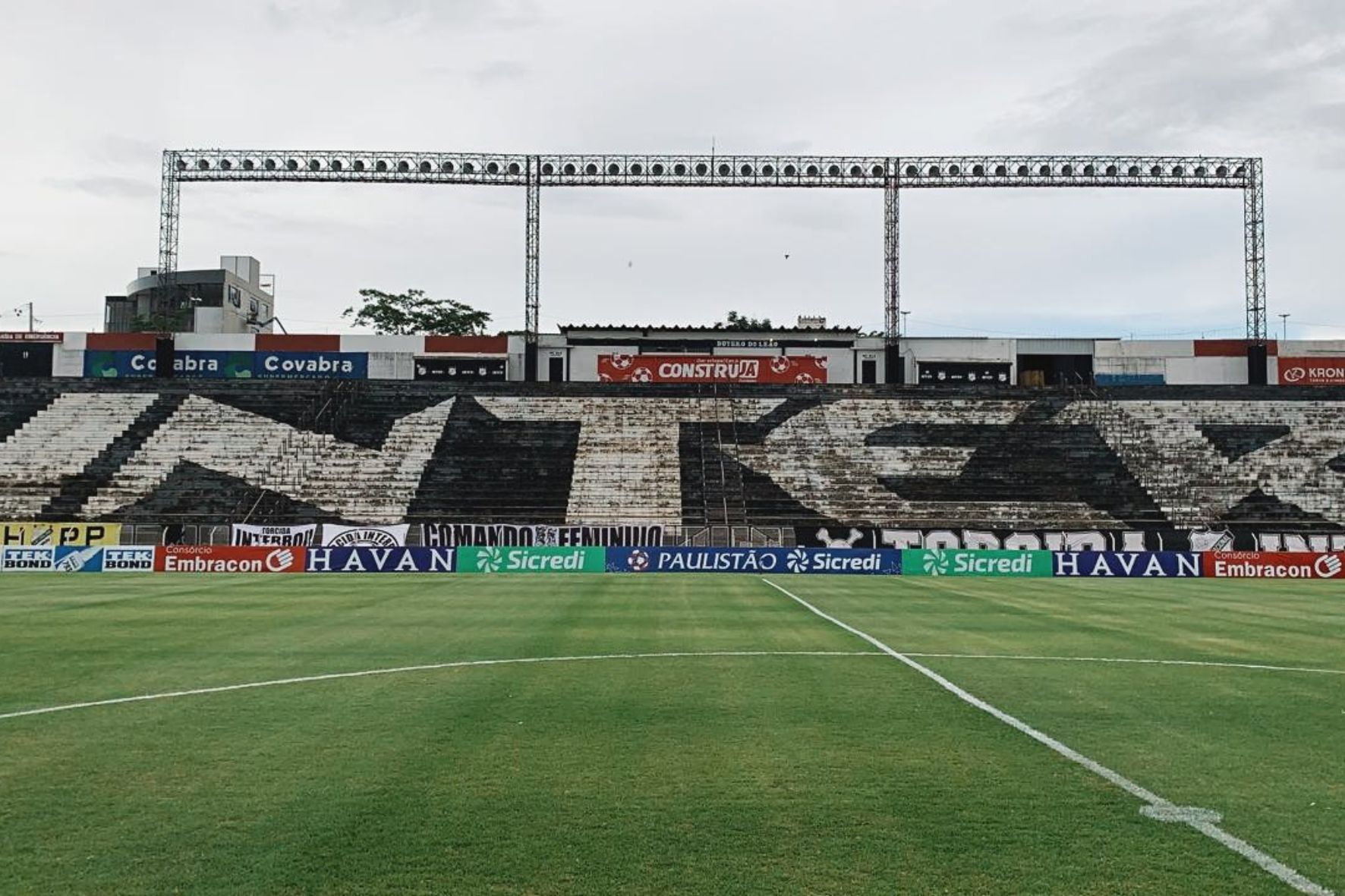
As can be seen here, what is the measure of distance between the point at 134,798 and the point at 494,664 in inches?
272

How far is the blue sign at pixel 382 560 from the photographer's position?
37625 mm

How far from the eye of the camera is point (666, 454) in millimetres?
58188

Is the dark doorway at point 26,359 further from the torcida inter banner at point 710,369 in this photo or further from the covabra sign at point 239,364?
the torcida inter banner at point 710,369

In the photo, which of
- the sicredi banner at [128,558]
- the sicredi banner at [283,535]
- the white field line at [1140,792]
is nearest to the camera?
the white field line at [1140,792]

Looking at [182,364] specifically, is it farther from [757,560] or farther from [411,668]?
[411,668]

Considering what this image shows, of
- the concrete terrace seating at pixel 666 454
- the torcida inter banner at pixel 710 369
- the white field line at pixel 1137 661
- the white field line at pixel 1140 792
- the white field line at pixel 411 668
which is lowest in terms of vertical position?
the white field line at pixel 1137 661

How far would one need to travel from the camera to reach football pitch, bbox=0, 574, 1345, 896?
20.7 ft

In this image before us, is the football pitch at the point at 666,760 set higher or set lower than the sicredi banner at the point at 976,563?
higher

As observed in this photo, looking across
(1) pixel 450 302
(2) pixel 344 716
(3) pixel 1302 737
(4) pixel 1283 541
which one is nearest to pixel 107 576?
(2) pixel 344 716

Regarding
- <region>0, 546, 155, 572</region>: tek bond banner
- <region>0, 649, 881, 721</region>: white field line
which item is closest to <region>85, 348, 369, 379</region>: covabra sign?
<region>0, 546, 155, 572</region>: tek bond banner

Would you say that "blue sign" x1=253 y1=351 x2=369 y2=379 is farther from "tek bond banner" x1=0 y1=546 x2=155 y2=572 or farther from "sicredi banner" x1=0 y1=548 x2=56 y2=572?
"sicredi banner" x1=0 y1=548 x2=56 y2=572

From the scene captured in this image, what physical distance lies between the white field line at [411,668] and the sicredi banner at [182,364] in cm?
5960

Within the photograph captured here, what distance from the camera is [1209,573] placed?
1517 inches

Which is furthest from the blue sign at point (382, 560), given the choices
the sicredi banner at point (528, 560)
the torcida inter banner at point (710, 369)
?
the torcida inter banner at point (710, 369)
